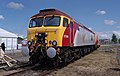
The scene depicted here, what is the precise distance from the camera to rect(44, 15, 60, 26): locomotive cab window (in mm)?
14231

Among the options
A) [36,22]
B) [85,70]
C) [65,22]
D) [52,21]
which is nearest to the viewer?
[85,70]

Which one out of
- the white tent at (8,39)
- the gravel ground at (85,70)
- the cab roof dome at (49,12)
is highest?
the cab roof dome at (49,12)

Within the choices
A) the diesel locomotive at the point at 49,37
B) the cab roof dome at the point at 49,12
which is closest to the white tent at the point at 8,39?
the cab roof dome at the point at 49,12

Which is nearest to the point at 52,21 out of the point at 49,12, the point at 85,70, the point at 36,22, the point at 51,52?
the point at 49,12

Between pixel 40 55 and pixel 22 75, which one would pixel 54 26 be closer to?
pixel 40 55

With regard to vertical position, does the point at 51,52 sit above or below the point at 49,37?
below

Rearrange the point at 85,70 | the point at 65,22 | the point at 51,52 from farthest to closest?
1. the point at 65,22
2. the point at 85,70
3. the point at 51,52

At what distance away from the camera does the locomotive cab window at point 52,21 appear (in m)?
14.2

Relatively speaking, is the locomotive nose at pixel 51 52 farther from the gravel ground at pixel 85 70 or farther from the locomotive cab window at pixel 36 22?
the locomotive cab window at pixel 36 22

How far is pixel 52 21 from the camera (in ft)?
47.2

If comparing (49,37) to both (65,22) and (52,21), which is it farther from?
(65,22)

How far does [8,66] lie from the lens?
14.8m

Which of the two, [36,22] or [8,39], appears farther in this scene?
[8,39]

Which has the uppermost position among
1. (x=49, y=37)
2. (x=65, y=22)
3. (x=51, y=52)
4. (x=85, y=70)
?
(x=65, y=22)
